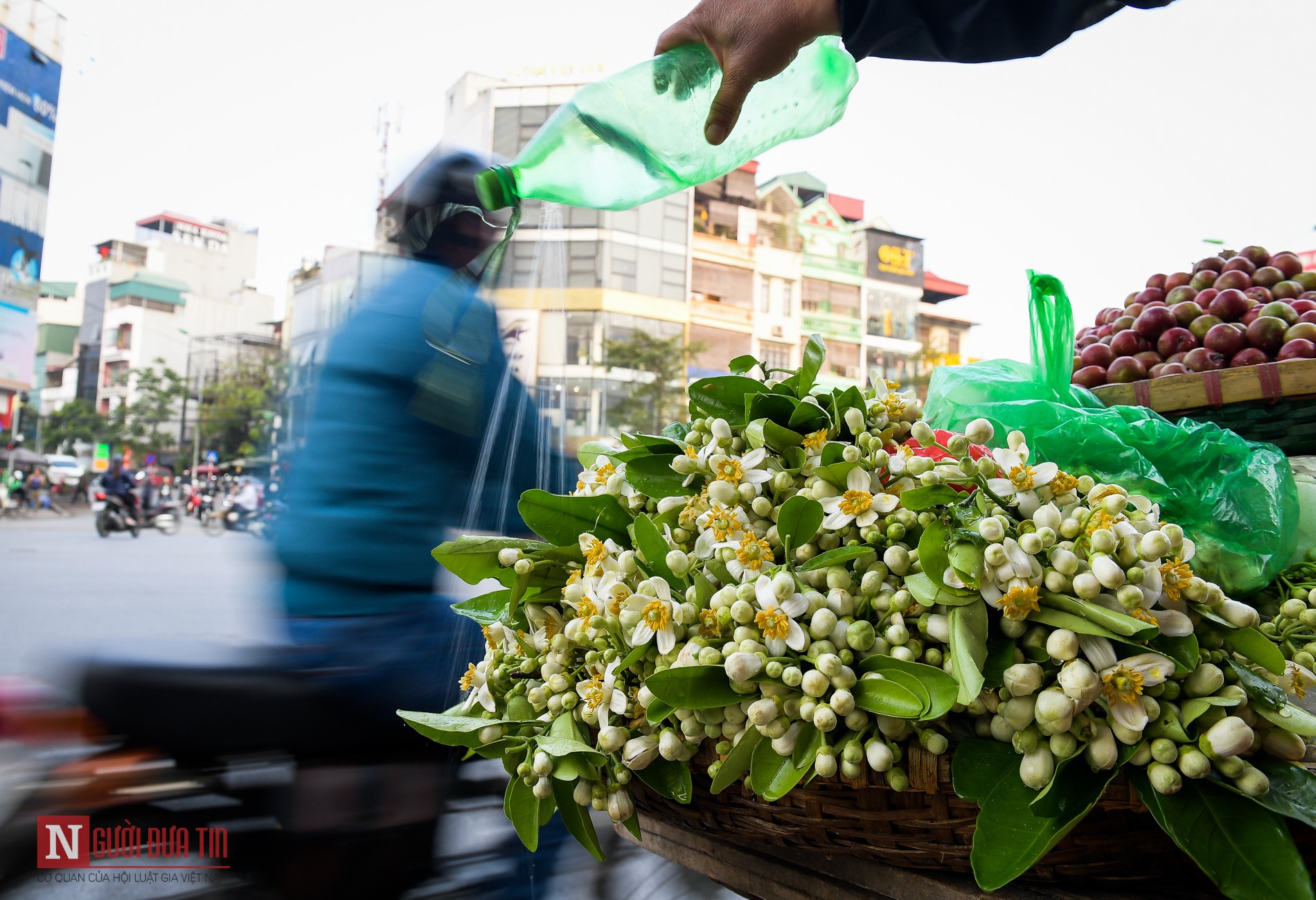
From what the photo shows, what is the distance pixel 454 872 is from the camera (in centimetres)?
145

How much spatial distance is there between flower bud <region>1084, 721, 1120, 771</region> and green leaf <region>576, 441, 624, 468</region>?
401 mm

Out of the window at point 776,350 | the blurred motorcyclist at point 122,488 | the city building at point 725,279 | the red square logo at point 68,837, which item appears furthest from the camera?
the window at point 776,350

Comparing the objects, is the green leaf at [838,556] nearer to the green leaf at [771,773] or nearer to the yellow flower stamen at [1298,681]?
the green leaf at [771,773]

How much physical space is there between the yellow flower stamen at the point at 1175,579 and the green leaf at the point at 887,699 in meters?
0.14

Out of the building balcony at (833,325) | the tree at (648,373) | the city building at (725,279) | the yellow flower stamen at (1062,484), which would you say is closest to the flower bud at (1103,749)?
the yellow flower stamen at (1062,484)

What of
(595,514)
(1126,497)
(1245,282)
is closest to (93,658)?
(595,514)

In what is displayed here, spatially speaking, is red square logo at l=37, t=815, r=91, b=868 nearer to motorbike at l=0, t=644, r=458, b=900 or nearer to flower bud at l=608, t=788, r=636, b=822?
motorbike at l=0, t=644, r=458, b=900

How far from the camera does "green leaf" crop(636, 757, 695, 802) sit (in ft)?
1.69

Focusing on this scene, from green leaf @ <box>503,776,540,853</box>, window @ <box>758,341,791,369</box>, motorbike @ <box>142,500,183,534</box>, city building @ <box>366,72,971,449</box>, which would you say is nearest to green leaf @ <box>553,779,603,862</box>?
green leaf @ <box>503,776,540,853</box>

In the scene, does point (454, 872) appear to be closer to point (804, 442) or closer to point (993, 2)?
point (804, 442)

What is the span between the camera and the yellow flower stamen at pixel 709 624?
1.60 feet

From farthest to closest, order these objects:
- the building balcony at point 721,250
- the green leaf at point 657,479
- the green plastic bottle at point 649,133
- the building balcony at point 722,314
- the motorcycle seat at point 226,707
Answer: the building balcony at point 721,250 < the building balcony at point 722,314 < the motorcycle seat at point 226,707 < the green plastic bottle at point 649,133 < the green leaf at point 657,479

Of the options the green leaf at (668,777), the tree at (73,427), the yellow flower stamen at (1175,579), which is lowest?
the green leaf at (668,777)

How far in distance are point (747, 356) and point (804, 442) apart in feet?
0.34
